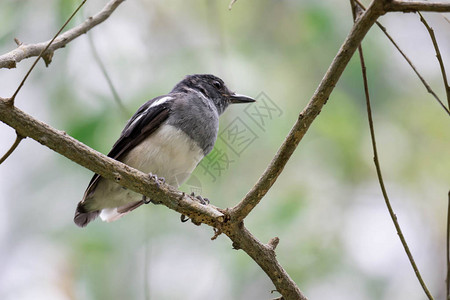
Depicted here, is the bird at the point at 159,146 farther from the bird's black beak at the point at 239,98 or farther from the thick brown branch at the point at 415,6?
the thick brown branch at the point at 415,6

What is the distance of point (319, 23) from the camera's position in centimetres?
480

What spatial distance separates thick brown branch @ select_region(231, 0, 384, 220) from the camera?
7.27 feet

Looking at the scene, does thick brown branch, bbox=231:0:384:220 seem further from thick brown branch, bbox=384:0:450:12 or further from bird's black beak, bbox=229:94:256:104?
bird's black beak, bbox=229:94:256:104

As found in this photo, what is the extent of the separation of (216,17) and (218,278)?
208 centimetres

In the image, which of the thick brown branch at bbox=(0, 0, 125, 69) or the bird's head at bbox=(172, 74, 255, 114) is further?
the bird's head at bbox=(172, 74, 255, 114)

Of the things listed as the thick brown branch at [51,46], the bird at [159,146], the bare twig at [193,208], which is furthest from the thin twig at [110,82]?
the bare twig at [193,208]

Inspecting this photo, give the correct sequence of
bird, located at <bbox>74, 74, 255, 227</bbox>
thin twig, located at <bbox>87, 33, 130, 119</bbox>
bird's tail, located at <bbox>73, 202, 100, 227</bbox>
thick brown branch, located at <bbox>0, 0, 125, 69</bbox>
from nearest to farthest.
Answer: thick brown branch, located at <bbox>0, 0, 125, 69</bbox>
thin twig, located at <bbox>87, 33, 130, 119</bbox>
bird, located at <bbox>74, 74, 255, 227</bbox>
bird's tail, located at <bbox>73, 202, 100, 227</bbox>

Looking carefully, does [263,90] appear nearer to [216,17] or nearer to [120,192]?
[216,17]

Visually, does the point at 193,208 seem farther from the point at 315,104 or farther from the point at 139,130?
the point at 139,130

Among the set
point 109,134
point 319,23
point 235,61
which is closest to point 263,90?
point 235,61

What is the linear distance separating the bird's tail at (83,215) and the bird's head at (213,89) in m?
1.17

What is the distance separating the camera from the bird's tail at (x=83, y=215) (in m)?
3.93

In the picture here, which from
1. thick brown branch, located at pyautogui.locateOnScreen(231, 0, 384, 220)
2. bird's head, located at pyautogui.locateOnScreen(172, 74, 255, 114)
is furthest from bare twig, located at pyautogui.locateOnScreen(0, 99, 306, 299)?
bird's head, located at pyautogui.locateOnScreen(172, 74, 255, 114)

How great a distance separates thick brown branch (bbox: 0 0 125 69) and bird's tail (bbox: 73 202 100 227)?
3.88 ft
